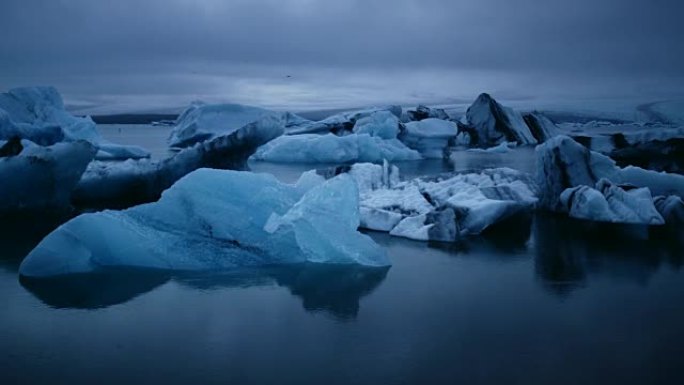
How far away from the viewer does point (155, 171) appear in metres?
8.84

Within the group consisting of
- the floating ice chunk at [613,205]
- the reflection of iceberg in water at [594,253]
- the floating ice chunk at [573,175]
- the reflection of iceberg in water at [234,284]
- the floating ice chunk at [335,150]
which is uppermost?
the floating ice chunk at [573,175]

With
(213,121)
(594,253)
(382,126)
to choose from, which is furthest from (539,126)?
(594,253)

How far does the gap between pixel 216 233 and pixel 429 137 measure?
1479 centimetres

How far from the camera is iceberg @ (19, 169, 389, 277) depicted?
4738 mm

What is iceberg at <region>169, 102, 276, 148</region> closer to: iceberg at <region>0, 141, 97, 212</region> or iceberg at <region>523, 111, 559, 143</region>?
iceberg at <region>0, 141, 97, 212</region>

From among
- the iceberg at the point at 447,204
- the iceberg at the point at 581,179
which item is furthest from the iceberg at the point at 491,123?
the iceberg at the point at 447,204

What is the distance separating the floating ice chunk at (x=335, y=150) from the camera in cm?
1653

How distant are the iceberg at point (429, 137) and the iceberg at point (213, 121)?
509cm

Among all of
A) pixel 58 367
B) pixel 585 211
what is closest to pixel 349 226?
pixel 58 367

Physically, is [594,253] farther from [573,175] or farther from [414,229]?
[573,175]

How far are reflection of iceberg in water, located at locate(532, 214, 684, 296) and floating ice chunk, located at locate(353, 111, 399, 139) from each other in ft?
38.1

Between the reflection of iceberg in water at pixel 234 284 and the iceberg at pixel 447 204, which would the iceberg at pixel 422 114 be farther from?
the reflection of iceberg in water at pixel 234 284

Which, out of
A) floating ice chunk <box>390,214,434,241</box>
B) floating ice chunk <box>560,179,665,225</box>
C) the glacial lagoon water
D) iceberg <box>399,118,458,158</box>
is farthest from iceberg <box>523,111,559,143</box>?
the glacial lagoon water

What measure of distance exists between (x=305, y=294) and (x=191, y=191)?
63.4 inches
